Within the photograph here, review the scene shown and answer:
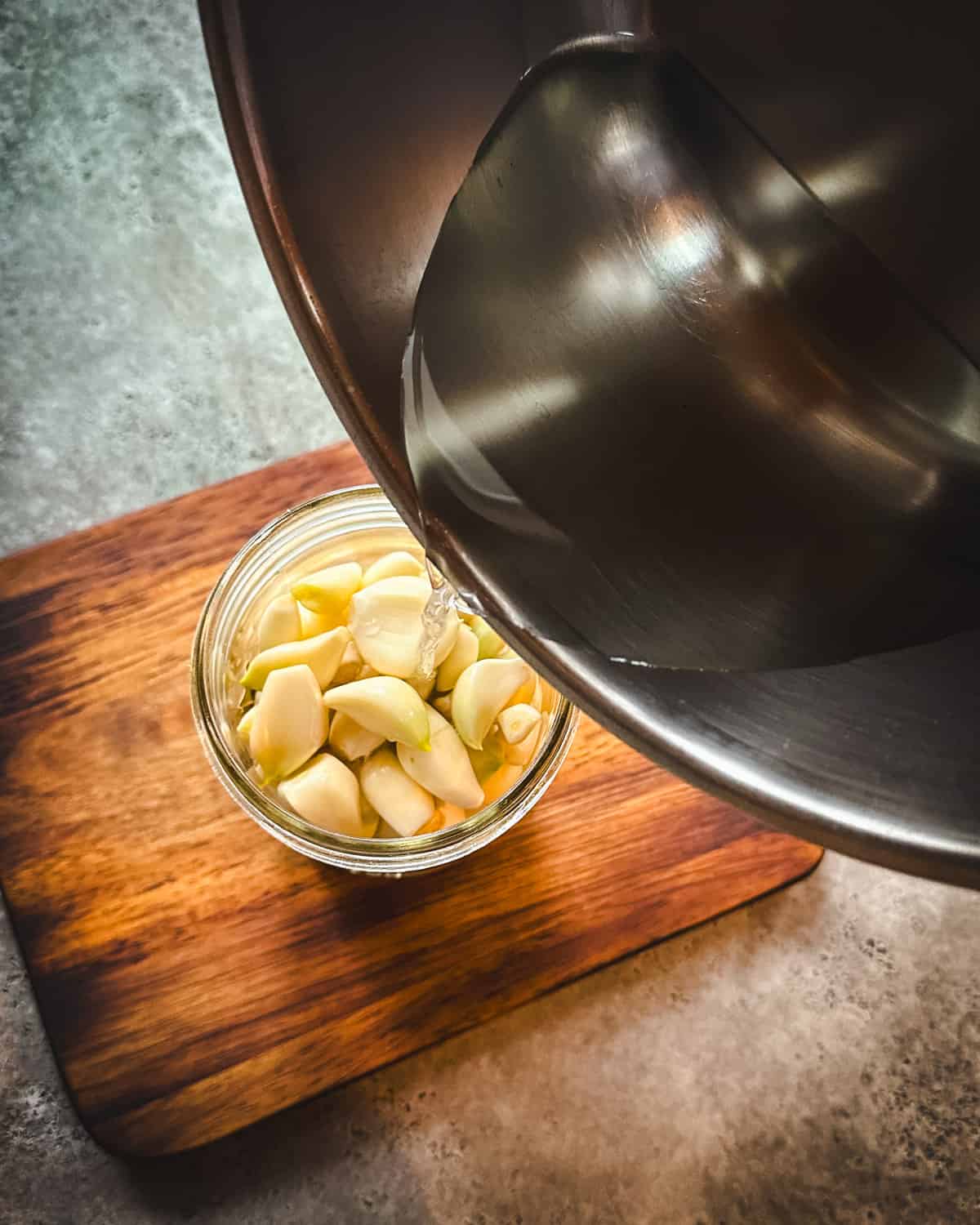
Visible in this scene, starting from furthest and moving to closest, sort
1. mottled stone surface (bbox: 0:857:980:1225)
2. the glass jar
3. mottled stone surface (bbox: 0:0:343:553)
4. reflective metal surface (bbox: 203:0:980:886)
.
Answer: mottled stone surface (bbox: 0:0:343:553) < mottled stone surface (bbox: 0:857:980:1225) < the glass jar < reflective metal surface (bbox: 203:0:980:886)

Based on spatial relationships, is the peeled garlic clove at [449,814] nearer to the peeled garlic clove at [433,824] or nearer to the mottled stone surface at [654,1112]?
the peeled garlic clove at [433,824]

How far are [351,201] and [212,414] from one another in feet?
1.71

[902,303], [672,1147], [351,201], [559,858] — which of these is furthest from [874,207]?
[672,1147]

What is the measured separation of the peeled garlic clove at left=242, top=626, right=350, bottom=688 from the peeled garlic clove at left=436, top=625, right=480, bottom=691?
5 centimetres

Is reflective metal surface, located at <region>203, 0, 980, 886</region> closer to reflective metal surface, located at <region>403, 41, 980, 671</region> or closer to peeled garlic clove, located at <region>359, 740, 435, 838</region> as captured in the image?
reflective metal surface, located at <region>403, 41, 980, 671</region>

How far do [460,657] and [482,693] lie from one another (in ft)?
0.08

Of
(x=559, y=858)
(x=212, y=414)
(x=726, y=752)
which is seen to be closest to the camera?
(x=726, y=752)

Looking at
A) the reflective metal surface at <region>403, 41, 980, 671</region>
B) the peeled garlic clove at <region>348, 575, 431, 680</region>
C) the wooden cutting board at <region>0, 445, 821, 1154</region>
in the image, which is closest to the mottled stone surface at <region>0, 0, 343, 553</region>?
the wooden cutting board at <region>0, 445, 821, 1154</region>

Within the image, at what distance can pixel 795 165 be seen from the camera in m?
0.32

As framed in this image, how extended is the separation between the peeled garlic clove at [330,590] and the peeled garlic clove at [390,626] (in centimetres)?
1

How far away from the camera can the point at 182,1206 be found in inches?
23.1

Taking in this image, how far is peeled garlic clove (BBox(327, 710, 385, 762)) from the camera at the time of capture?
0.47 metres

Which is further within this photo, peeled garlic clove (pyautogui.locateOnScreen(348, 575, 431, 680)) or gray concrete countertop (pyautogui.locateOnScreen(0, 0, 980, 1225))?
gray concrete countertop (pyautogui.locateOnScreen(0, 0, 980, 1225))

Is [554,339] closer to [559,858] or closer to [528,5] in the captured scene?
[528,5]
